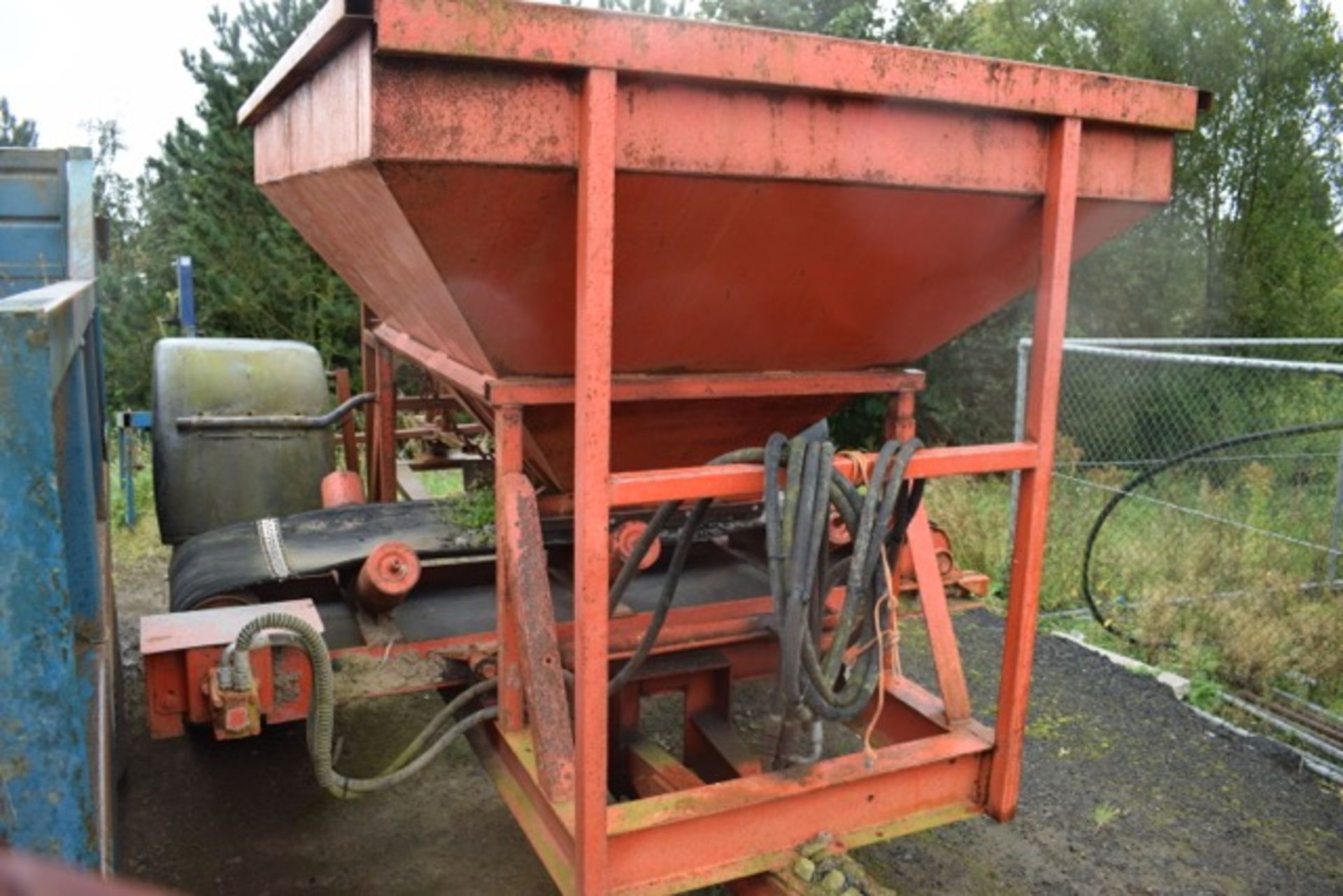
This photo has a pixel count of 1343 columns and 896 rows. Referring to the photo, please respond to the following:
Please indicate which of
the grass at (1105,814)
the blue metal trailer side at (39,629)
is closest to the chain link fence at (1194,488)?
the grass at (1105,814)

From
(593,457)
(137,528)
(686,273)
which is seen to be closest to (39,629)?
(593,457)

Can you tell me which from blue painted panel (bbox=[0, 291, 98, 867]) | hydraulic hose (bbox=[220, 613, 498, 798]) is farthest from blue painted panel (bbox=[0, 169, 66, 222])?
blue painted panel (bbox=[0, 291, 98, 867])

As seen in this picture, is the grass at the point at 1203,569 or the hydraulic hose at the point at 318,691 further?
the grass at the point at 1203,569

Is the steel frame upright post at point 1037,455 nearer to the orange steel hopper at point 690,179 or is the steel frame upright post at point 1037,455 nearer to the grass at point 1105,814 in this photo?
the orange steel hopper at point 690,179

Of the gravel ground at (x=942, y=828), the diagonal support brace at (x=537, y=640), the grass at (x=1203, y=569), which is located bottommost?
the gravel ground at (x=942, y=828)

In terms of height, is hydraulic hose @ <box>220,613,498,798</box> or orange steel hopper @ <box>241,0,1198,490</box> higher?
orange steel hopper @ <box>241,0,1198,490</box>

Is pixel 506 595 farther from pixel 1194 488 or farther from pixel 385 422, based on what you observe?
pixel 1194 488

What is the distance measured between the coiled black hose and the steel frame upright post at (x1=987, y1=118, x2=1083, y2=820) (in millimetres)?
340

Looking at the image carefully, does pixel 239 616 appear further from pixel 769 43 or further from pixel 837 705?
pixel 769 43

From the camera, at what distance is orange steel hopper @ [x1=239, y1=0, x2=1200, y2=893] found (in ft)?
7.02

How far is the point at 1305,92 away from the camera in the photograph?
12.8m

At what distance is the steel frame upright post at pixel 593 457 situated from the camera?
2146 millimetres

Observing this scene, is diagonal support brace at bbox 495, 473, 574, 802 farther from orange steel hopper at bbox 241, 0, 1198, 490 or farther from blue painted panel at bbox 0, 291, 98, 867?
blue painted panel at bbox 0, 291, 98, 867

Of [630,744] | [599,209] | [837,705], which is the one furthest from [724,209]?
[630,744]
